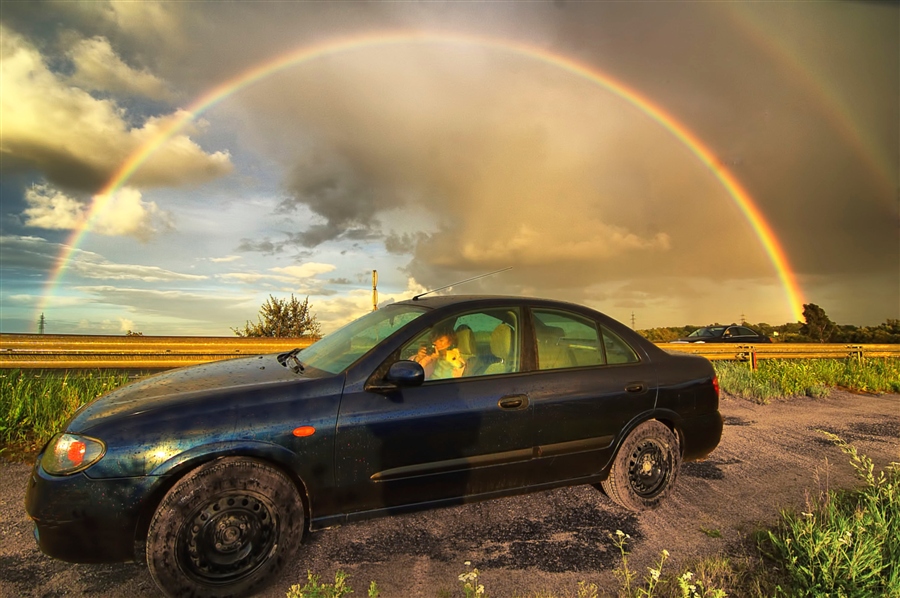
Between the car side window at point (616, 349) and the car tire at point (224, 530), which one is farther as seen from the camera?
the car side window at point (616, 349)

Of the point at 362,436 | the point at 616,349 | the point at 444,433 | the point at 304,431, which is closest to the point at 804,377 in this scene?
the point at 616,349

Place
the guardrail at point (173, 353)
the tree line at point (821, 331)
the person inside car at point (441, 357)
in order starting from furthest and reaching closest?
1. the tree line at point (821, 331)
2. the guardrail at point (173, 353)
3. the person inside car at point (441, 357)

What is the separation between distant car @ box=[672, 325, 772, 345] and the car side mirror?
19407 millimetres

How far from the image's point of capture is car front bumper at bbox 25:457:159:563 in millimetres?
2693

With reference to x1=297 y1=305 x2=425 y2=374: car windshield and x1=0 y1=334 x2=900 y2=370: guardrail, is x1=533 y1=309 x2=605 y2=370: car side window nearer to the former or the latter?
x1=297 y1=305 x2=425 y2=374: car windshield

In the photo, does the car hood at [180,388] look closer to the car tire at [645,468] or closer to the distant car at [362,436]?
the distant car at [362,436]

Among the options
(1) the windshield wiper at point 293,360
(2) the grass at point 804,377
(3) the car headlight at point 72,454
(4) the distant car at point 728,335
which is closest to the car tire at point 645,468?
(1) the windshield wiper at point 293,360

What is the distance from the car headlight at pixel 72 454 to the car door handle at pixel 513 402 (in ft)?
7.56

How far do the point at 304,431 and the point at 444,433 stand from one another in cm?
87

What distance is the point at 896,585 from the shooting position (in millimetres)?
2613

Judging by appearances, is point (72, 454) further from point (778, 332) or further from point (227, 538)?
point (778, 332)

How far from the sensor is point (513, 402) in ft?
11.8

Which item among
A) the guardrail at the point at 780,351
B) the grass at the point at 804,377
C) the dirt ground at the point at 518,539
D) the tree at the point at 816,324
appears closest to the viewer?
the dirt ground at the point at 518,539

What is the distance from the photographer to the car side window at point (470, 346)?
355cm
